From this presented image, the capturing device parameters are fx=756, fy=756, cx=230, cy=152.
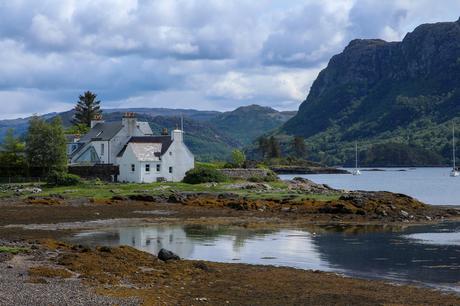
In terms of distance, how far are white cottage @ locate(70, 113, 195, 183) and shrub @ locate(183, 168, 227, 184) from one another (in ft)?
13.4

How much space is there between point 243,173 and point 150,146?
13741 millimetres

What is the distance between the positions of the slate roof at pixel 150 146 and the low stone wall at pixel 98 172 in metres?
2.39

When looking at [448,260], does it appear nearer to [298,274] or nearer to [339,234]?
[298,274]

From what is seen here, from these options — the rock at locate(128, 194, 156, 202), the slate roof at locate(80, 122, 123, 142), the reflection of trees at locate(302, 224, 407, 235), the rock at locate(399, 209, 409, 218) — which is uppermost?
the slate roof at locate(80, 122, 123, 142)

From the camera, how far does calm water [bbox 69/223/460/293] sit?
33156 mm

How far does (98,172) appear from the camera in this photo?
90375mm

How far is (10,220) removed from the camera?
5216 centimetres

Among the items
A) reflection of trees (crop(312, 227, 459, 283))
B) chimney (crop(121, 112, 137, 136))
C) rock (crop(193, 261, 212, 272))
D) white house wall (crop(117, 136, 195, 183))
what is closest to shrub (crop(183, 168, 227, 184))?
white house wall (crop(117, 136, 195, 183))

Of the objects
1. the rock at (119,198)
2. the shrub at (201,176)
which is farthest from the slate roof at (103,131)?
the rock at (119,198)

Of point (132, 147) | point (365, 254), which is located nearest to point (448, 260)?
point (365, 254)

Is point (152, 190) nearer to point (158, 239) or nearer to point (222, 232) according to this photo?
point (222, 232)

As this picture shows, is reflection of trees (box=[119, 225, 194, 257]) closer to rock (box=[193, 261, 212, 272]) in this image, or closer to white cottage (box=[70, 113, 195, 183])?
rock (box=[193, 261, 212, 272])

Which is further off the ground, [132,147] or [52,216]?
[132,147]

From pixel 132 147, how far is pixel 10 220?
38.0 m
